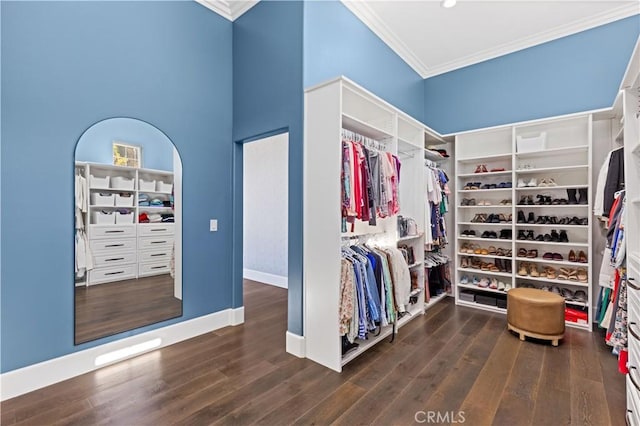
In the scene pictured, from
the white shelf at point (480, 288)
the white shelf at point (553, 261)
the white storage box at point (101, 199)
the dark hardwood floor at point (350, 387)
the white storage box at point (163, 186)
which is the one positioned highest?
the white storage box at point (163, 186)

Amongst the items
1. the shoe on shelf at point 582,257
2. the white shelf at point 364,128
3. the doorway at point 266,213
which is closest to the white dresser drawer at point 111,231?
the white shelf at point 364,128

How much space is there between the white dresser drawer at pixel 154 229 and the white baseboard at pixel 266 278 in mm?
2017

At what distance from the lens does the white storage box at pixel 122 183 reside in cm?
264

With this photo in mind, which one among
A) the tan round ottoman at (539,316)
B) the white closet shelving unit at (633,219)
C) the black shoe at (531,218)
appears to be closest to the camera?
the white closet shelving unit at (633,219)

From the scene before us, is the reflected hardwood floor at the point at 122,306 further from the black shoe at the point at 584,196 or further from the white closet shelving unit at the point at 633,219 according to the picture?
the black shoe at the point at 584,196

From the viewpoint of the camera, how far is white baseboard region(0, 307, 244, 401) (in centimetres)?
201

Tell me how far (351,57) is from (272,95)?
3.67 feet

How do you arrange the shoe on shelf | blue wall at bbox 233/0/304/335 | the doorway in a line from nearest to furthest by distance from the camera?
blue wall at bbox 233/0/304/335
the shoe on shelf
the doorway

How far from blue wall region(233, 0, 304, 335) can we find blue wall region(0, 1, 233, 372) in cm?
39

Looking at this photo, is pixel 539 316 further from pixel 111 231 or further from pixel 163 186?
pixel 111 231

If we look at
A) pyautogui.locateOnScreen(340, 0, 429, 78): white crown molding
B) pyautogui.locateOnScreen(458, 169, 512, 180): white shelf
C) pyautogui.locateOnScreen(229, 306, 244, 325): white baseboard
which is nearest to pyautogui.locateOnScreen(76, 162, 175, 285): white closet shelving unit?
pyautogui.locateOnScreen(229, 306, 244, 325): white baseboard

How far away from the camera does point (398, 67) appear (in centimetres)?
425

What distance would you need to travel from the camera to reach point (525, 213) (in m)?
3.88

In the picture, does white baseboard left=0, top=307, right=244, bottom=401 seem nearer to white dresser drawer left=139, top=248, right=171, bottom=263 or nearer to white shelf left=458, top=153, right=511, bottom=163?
white dresser drawer left=139, top=248, right=171, bottom=263
